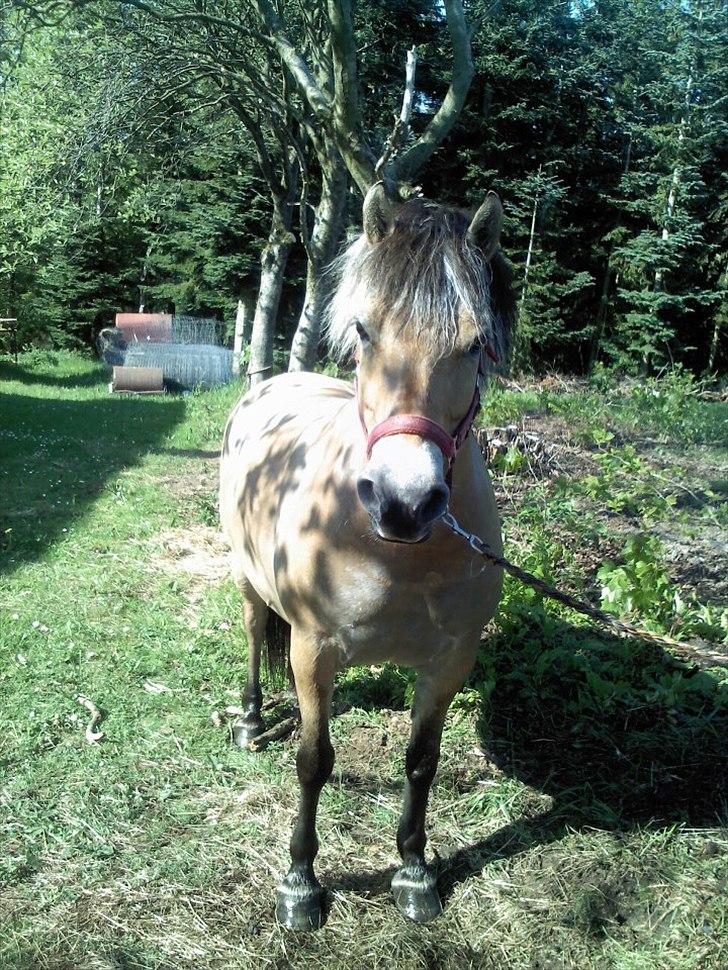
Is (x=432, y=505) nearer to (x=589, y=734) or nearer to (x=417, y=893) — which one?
(x=417, y=893)

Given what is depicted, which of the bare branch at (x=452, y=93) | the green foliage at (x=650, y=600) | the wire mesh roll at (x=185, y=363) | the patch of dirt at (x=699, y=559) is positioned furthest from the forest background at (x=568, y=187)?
the green foliage at (x=650, y=600)

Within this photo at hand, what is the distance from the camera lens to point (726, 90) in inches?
699

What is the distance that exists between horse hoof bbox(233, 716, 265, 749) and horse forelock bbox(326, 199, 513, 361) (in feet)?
6.88

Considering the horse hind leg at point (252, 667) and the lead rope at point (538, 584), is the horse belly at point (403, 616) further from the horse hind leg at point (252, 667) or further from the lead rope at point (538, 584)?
the horse hind leg at point (252, 667)

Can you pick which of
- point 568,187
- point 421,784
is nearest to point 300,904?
point 421,784

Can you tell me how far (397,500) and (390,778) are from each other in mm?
1936

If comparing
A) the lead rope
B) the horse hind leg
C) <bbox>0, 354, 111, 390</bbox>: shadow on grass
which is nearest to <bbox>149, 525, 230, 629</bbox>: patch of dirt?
the horse hind leg

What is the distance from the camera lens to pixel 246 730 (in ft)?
11.8

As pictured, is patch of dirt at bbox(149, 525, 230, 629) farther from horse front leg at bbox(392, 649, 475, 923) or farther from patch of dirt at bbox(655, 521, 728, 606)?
patch of dirt at bbox(655, 521, 728, 606)

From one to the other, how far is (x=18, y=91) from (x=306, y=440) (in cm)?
1218

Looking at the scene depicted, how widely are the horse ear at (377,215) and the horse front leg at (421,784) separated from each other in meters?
1.34

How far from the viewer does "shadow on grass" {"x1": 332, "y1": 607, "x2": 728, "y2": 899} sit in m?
2.94

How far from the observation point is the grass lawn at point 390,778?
8.20 ft

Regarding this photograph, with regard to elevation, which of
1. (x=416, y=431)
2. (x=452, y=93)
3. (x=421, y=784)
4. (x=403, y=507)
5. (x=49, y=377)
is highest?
(x=452, y=93)
